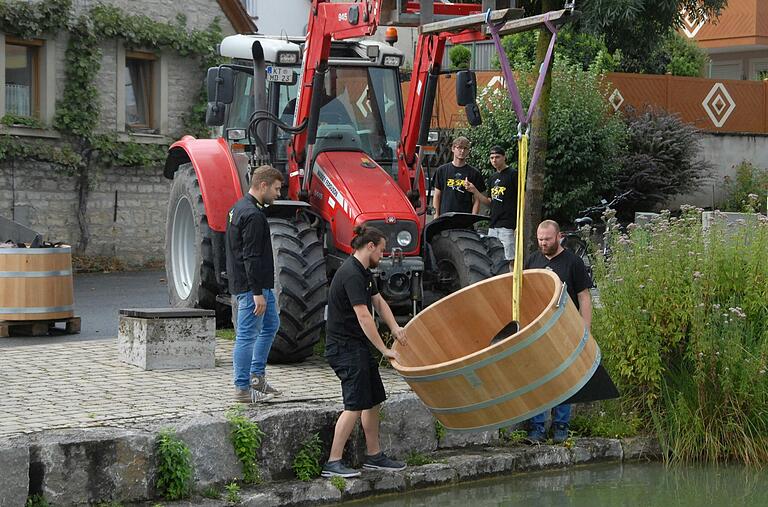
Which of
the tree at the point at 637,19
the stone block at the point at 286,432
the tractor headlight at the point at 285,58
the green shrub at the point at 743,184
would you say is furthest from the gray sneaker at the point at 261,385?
the green shrub at the point at 743,184

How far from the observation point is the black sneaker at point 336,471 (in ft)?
26.7

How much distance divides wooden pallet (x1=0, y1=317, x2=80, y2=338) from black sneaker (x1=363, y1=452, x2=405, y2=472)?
553cm

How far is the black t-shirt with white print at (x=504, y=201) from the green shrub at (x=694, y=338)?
243cm

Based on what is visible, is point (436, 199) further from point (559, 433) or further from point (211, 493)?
point (211, 493)

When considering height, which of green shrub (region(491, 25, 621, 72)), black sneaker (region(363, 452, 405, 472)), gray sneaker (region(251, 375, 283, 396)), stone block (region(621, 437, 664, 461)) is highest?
green shrub (region(491, 25, 621, 72))

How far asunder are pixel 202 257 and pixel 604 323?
13.3ft

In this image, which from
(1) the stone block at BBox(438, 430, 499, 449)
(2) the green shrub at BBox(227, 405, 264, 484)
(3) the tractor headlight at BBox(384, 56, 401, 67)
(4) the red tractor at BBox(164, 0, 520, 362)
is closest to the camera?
(2) the green shrub at BBox(227, 405, 264, 484)

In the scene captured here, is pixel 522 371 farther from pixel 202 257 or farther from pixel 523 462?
pixel 202 257

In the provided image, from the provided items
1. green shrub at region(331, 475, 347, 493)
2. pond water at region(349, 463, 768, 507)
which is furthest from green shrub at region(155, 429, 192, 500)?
pond water at region(349, 463, 768, 507)

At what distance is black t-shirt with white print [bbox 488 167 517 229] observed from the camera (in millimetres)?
12359

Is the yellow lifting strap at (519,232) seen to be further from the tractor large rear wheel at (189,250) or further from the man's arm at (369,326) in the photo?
the tractor large rear wheel at (189,250)

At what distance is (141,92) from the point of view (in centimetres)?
2264

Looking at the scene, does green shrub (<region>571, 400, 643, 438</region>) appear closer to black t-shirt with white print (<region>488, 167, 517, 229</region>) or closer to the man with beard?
the man with beard

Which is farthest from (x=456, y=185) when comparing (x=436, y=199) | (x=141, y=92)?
(x=141, y=92)
